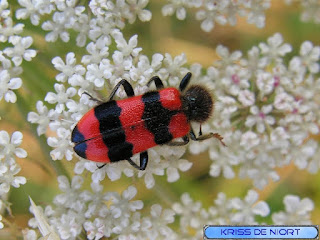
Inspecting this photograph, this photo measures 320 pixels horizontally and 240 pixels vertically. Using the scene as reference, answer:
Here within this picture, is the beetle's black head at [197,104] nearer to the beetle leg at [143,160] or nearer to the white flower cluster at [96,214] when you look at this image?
the beetle leg at [143,160]

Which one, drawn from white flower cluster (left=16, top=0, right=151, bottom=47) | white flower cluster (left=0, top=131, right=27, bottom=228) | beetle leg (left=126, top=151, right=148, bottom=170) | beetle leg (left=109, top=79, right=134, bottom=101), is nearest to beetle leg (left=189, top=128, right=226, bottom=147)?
beetle leg (left=126, top=151, right=148, bottom=170)

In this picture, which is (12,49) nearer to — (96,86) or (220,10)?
(96,86)

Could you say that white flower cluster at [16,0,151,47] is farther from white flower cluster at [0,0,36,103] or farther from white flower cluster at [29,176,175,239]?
white flower cluster at [29,176,175,239]

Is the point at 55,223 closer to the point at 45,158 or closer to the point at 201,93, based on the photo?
the point at 45,158

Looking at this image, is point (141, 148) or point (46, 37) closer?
point (141, 148)

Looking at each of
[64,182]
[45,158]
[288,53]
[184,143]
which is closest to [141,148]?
[184,143]

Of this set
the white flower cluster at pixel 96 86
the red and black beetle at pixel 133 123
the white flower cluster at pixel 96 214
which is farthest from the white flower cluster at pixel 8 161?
the red and black beetle at pixel 133 123
